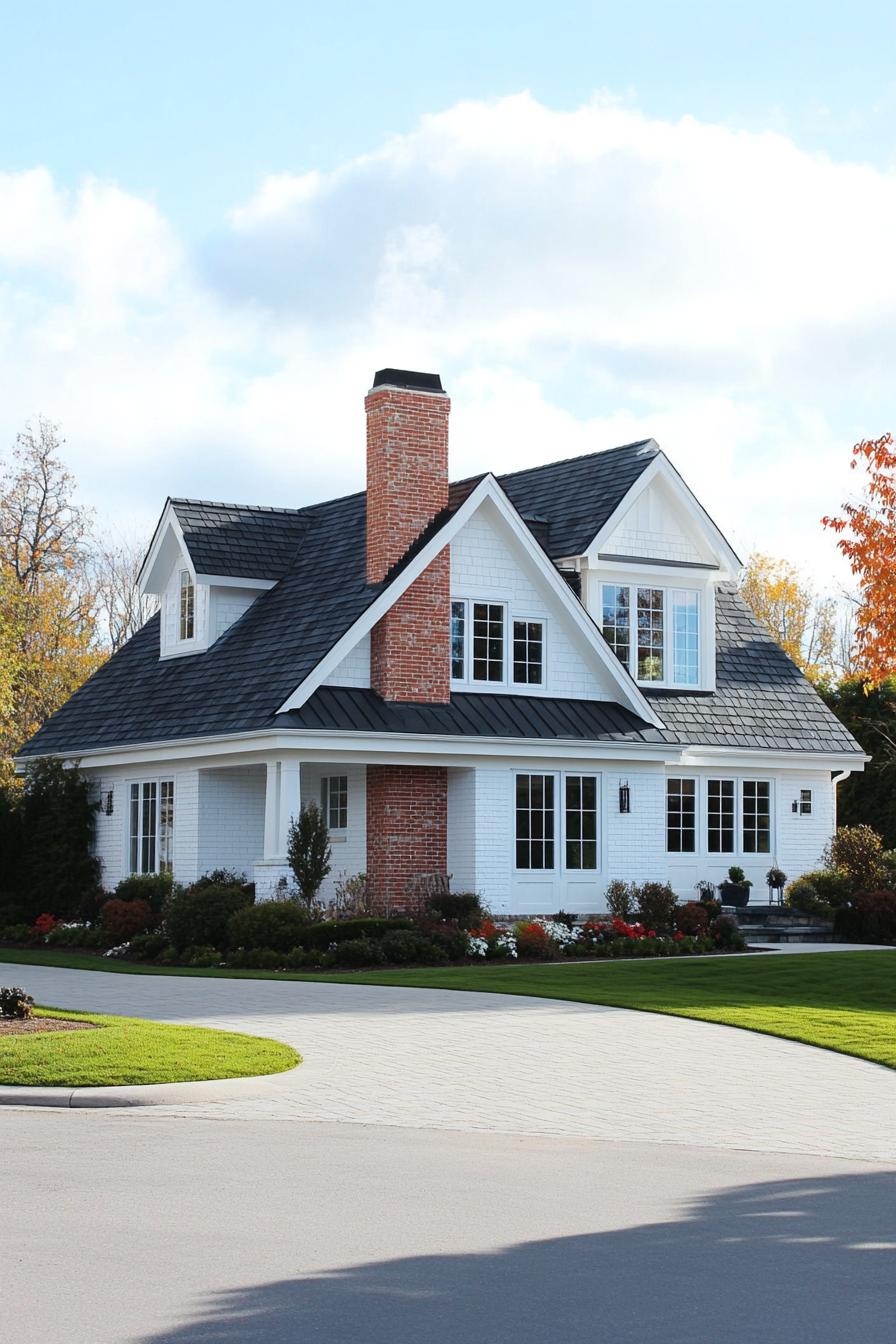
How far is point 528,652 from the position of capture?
3028 centimetres

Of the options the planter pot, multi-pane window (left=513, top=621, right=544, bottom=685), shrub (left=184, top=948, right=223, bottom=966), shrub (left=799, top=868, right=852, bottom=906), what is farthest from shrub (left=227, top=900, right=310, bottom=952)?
shrub (left=799, top=868, right=852, bottom=906)

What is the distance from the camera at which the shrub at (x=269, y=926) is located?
24.8 m

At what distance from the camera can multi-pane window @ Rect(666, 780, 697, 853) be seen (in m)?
31.9

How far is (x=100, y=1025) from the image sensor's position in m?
15.5

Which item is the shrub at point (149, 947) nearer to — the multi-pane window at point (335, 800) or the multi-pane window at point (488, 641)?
the multi-pane window at point (335, 800)

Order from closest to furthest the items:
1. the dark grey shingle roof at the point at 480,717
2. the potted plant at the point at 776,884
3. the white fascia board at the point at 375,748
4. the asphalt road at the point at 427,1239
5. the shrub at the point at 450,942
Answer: the asphalt road at the point at 427,1239
the shrub at the point at 450,942
the white fascia board at the point at 375,748
the dark grey shingle roof at the point at 480,717
the potted plant at the point at 776,884

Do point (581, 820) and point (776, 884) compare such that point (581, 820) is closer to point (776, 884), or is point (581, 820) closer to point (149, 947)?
point (776, 884)

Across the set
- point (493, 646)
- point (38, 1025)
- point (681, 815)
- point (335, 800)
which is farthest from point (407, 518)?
point (38, 1025)

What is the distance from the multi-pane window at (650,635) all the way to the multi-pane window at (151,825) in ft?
28.9

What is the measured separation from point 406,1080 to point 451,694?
15707 mm

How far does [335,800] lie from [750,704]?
856 cm

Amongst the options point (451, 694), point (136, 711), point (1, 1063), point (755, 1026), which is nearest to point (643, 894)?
point (451, 694)

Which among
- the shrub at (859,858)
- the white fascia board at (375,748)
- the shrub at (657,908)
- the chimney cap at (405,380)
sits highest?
the chimney cap at (405,380)

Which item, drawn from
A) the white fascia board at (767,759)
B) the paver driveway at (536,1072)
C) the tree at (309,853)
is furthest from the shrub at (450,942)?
the white fascia board at (767,759)
